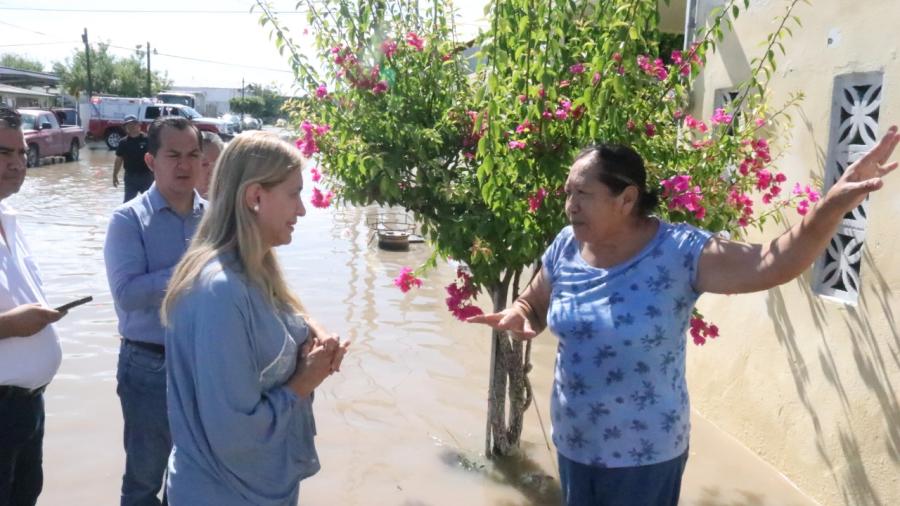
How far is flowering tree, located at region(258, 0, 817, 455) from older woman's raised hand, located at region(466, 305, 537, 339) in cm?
77

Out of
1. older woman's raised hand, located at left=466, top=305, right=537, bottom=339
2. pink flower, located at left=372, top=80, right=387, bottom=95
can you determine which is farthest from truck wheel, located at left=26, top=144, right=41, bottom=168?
older woman's raised hand, located at left=466, top=305, right=537, bottom=339

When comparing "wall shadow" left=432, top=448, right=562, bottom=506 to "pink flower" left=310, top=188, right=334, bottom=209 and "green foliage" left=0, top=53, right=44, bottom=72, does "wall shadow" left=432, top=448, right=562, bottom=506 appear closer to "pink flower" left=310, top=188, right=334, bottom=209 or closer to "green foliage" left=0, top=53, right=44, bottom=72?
"pink flower" left=310, top=188, right=334, bottom=209

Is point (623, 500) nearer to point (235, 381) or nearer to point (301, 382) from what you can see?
point (301, 382)

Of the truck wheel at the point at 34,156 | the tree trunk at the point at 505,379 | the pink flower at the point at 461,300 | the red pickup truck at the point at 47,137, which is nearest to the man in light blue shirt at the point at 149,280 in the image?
the pink flower at the point at 461,300

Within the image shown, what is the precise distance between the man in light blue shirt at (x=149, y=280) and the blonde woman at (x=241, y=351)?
0.93m

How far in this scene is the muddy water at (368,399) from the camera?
452 centimetres

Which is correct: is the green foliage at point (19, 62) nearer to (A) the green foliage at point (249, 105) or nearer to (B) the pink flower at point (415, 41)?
(A) the green foliage at point (249, 105)

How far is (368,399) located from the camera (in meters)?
5.91

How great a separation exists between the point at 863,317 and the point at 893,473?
0.75 metres

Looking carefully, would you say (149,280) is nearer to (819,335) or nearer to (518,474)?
(518,474)

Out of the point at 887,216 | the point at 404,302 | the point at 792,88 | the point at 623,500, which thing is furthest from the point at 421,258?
the point at 623,500

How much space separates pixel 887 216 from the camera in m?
3.69

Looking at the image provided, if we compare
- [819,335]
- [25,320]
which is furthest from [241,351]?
[819,335]

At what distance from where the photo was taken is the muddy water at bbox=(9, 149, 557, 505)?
4520 mm
